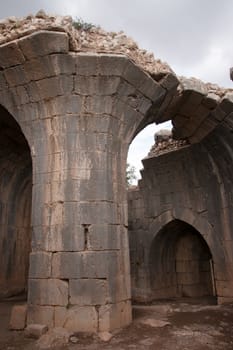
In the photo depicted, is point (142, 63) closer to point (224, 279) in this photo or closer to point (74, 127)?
point (74, 127)

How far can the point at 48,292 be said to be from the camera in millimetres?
4785

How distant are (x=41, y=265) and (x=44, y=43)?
3.60 m

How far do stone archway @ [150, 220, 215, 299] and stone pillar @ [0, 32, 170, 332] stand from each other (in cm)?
515

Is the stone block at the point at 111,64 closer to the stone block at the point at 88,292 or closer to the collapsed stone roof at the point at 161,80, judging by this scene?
the collapsed stone roof at the point at 161,80

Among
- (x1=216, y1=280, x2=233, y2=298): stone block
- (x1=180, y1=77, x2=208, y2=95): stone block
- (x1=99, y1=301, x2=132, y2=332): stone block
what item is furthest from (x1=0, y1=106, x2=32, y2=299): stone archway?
(x1=216, y1=280, x2=233, y2=298): stone block

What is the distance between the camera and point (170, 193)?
977cm

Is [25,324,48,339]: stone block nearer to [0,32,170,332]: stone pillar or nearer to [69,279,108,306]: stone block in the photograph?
[0,32,170,332]: stone pillar

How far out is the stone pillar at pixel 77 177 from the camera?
473 centimetres

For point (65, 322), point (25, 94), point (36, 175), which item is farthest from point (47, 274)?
point (25, 94)

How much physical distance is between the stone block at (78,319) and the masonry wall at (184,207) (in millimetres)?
4772

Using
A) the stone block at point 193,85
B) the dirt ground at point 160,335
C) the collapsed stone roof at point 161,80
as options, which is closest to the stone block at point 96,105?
the collapsed stone roof at point 161,80

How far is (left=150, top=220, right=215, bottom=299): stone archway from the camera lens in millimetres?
10156

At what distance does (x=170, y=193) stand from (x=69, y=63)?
5667 millimetres

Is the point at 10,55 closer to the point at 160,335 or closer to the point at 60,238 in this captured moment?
the point at 60,238
